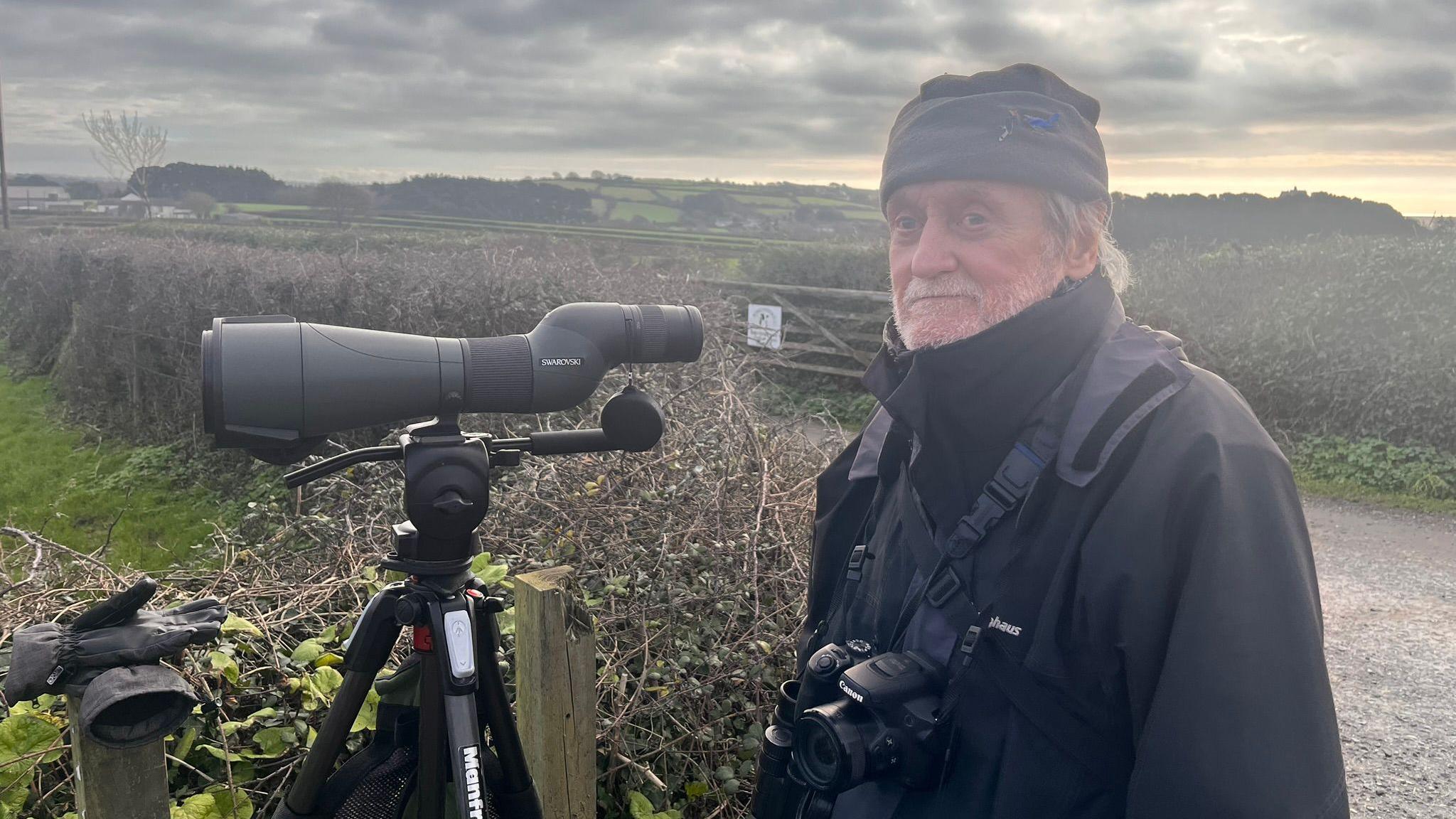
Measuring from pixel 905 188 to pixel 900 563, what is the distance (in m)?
0.73

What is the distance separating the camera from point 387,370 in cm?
173

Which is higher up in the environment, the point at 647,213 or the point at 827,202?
the point at 827,202

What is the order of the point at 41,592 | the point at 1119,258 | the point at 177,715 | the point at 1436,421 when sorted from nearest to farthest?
the point at 177,715, the point at 1119,258, the point at 41,592, the point at 1436,421

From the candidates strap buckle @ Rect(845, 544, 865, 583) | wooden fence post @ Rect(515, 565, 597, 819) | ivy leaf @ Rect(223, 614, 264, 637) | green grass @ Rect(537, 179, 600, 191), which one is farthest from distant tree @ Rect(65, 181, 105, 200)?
strap buckle @ Rect(845, 544, 865, 583)

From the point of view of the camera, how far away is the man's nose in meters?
1.79

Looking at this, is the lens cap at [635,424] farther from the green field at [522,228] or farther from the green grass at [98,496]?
the green field at [522,228]

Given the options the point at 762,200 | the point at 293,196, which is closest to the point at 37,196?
the point at 293,196

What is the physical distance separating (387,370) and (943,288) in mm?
1063

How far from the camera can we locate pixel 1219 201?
14.9m

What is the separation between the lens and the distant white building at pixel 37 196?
32.7 meters

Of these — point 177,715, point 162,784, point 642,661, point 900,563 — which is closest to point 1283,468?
point 900,563

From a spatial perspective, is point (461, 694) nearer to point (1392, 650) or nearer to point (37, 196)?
point (1392, 650)

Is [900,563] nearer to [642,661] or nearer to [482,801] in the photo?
[482,801]

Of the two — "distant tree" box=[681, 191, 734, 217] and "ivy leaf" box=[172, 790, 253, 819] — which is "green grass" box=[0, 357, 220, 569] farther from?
"distant tree" box=[681, 191, 734, 217]
